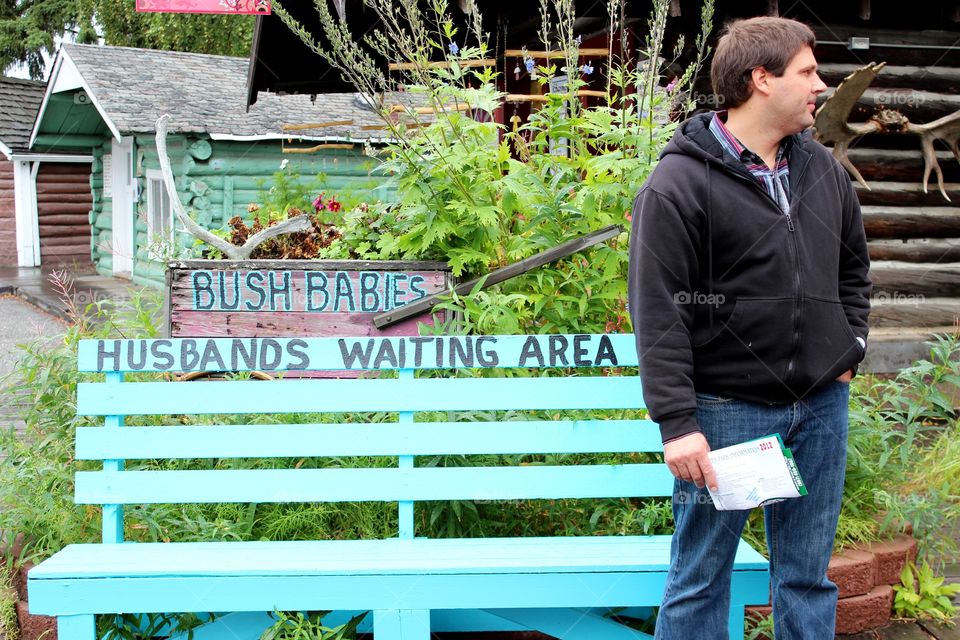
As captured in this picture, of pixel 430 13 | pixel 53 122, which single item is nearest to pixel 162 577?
pixel 430 13

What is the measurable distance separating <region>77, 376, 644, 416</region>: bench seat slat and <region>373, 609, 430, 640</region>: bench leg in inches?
27.0

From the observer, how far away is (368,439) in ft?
9.88

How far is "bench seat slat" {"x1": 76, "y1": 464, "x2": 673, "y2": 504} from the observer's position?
2.96 metres

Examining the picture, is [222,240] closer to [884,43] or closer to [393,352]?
[393,352]

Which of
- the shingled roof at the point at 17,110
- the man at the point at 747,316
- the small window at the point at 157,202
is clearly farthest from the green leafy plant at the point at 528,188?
Result: the shingled roof at the point at 17,110

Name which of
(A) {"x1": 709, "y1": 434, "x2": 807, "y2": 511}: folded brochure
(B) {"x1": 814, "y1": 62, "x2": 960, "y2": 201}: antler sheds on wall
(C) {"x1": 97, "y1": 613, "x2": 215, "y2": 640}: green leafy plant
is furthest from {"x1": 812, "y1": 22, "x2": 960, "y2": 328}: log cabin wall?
(C) {"x1": 97, "y1": 613, "x2": 215, "y2": 640}: green leafy plant

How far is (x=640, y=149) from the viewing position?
12.5 ft

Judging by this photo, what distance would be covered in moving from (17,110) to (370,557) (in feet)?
65.9

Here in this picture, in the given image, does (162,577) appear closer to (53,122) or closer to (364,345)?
(364,345)

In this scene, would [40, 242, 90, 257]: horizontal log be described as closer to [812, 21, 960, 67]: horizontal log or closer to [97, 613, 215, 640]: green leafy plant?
[812, 21, 960, 67]: horizontal log

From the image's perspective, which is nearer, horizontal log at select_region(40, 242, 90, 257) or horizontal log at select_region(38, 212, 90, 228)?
horizontal log at select_region(38, 212, 90, 228)

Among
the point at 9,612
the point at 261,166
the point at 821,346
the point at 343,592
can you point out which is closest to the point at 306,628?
the point at 343,592

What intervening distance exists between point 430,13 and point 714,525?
691 cm

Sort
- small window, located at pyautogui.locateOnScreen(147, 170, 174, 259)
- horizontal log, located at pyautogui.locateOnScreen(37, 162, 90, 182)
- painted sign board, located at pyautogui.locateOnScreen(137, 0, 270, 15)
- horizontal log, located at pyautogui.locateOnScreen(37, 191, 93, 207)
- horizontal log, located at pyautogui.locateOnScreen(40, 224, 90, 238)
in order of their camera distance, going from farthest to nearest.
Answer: horizontal log, located at pyautogui.locateOnScreen(40, 224, 90, 238)
horizontal log, located at pyautogui.locateOnScreen(37, 191, 93, 207)
horizontal log, located at pyautogui.locateOnScreen(37, 162, 90, 182)
small window, located at pyautogui.locateOnScreen(147, 170, 174, 259)
painted sign board, located at pyautogui.locateOnScreen(137, 0, 270, 15)
